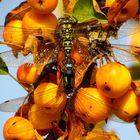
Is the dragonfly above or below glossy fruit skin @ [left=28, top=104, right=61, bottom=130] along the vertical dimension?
above

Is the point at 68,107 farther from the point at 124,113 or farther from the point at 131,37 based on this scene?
the point at 131,37

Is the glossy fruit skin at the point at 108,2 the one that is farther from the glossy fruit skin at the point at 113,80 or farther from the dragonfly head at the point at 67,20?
the glossy fruit skin at the point at 113,80

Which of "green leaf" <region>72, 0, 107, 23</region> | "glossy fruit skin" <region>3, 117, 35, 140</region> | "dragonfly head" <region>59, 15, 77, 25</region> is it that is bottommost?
"glossy fruit skin" <region>3, 117, 35, 140</region>

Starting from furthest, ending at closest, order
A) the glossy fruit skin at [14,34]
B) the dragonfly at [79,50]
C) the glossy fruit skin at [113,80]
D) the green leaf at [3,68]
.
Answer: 1. the green leaf at [3,68]
2. the glossy fruit skin at [14,34]
3. the dragonfly at [79,50]
4. the glossy fruit skin at [113,80]

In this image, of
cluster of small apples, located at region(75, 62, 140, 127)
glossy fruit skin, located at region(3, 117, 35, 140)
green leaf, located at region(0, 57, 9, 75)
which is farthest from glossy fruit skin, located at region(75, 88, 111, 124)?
green leaf, located at region(0, 57, 9, 75)

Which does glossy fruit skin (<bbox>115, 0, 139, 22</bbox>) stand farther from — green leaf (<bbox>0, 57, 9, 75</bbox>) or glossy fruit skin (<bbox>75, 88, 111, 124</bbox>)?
green leaf (<bbox>0, 57, 9, 75</bbox>)

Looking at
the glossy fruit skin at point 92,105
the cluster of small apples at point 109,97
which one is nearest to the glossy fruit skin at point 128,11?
the cluster of small apples at point 109,97

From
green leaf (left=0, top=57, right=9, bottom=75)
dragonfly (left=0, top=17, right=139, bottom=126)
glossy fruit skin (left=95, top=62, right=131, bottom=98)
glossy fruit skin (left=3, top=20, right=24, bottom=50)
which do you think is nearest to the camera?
glossy fruit skin (left=95, top=62, right=131, bottom=98)

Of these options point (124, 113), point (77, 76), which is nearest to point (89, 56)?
point (77, 76)

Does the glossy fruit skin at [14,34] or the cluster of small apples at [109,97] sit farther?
the glossy fruit skin at [14,34]
